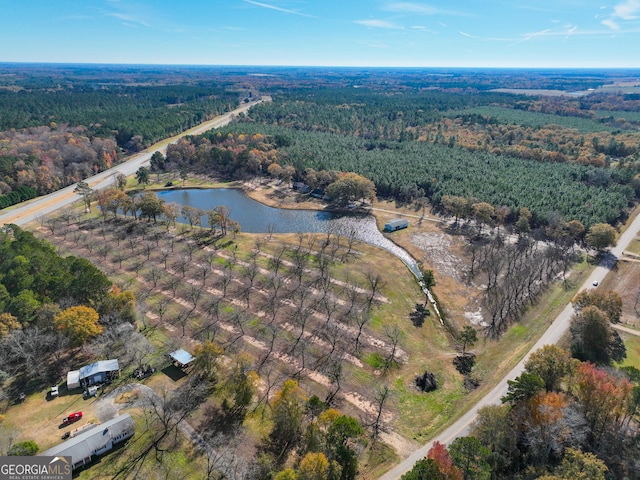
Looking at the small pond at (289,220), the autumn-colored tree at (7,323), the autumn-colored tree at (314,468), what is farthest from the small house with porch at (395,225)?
the autumn-colored tree at (7,323)

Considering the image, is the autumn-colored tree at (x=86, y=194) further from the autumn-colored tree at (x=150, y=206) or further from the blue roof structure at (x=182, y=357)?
the blue roof structure at (x=182, y=357)

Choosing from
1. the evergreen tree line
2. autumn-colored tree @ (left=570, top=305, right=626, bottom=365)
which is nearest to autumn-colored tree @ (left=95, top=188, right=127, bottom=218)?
the evergreen tree line

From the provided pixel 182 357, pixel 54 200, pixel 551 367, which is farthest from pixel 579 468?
pixel 54 200

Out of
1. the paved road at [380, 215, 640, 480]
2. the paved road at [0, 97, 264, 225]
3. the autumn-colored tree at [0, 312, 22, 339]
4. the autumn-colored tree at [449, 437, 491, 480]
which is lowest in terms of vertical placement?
the paved road at [380, 215, 640, 480]

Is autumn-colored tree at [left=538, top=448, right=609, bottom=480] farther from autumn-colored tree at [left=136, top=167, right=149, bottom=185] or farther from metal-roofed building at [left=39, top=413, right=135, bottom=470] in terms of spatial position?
autumn-colored tree at [left=136, top=167, right=149, bottom=185]

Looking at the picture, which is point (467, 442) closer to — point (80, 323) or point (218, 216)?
point (80, 323)

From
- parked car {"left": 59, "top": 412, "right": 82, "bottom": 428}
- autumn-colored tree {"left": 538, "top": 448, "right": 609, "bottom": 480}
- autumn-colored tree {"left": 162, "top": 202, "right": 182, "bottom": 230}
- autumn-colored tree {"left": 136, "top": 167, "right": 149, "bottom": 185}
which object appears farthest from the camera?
autumn-colored tree {"left": 136, "top": 167, "right": 149, "bottom": 185}
